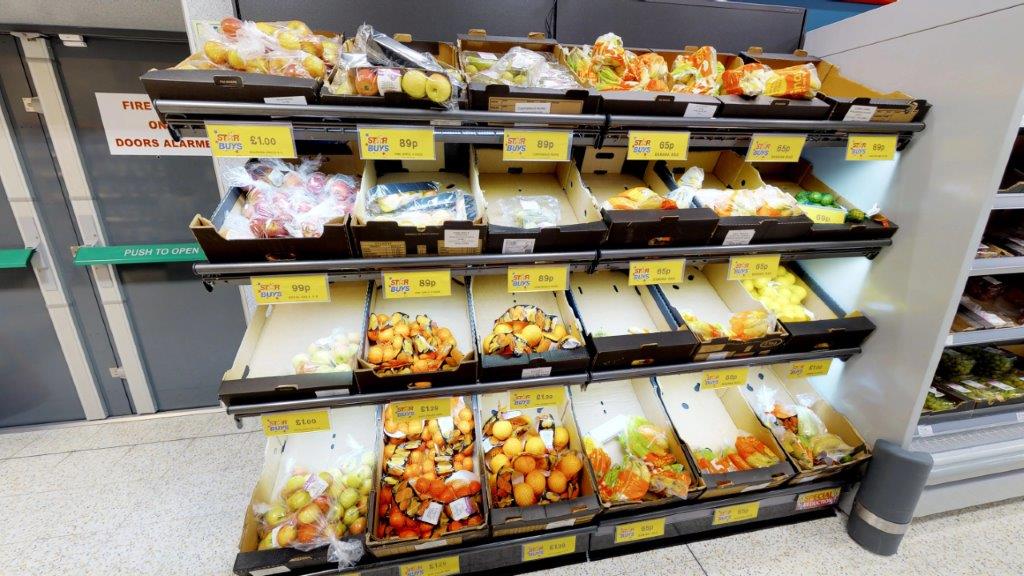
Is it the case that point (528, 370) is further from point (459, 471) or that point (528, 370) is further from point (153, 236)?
point (153, 236)

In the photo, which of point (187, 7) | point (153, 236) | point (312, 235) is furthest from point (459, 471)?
point (153, 236)

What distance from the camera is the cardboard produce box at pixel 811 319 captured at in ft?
4.96

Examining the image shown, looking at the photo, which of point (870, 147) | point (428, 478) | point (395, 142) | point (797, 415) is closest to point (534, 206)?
point (395, 142)

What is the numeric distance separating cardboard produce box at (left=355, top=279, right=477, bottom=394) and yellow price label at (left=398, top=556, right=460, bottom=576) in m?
0.57

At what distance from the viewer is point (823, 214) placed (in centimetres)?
152

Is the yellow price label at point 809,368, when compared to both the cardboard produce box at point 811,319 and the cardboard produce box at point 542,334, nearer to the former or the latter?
the cardboard produce box at point 811,319

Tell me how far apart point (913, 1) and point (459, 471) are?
2.00 m

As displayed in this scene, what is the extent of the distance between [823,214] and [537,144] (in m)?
1.02

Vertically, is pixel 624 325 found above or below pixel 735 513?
above

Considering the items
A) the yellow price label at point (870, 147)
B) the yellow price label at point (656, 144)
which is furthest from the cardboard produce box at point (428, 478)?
the yellow price label at point (870, 147)

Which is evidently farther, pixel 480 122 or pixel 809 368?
pixel 809 368

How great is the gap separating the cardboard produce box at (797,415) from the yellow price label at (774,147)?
34.6 inches

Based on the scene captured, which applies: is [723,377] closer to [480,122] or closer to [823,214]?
[823,214]

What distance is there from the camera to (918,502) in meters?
1.69
